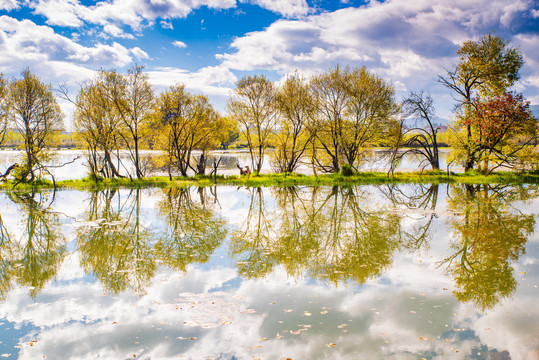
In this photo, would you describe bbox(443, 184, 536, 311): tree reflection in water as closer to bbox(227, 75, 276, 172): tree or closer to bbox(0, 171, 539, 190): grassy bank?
bbox(0, 171, 539, 190): grassy bank

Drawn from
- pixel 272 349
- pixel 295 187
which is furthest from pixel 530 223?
pixel 295 187

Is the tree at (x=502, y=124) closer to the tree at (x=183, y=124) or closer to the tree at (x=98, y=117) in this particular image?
the tree at (x=183, y=124)

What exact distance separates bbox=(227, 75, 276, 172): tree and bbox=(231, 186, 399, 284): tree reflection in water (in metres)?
19.6

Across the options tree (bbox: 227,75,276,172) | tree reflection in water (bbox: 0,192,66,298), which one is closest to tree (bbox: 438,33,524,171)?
tree (bbox: 227,75,276,172)

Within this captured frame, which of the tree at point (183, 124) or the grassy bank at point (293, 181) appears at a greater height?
the tree at point (183, 124)

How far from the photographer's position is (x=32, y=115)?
3569 cm

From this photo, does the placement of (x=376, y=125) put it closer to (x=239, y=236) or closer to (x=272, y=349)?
(x=239, y=236)

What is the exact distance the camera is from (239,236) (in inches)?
602

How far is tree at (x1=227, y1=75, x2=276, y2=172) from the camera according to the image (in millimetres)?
40281

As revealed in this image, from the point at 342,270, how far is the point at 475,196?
18973 millimetres

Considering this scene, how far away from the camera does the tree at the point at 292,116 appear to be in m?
39.6

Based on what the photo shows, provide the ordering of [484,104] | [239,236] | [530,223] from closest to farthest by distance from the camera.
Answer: [239,236] → [530,223] → [484,104]

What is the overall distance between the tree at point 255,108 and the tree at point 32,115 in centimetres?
1944

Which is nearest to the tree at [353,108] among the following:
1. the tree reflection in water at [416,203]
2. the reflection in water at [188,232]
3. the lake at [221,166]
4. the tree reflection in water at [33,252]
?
the lake at [221,166]
